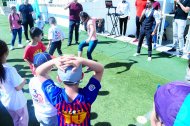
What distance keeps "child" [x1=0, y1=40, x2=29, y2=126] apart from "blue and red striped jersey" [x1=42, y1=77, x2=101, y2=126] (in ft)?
2.91

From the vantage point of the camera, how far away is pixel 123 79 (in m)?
6.34

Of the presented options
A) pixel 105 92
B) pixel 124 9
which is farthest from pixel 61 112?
pixel 124 9

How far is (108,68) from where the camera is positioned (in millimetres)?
7254

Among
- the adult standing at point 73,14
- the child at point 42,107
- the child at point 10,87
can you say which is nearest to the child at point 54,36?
the adult standing at point 73,14

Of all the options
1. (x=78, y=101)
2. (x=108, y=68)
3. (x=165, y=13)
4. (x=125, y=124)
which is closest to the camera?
(x=78, y=101)

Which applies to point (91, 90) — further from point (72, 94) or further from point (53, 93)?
point (53, 93)

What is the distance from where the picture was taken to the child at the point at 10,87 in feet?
9.70

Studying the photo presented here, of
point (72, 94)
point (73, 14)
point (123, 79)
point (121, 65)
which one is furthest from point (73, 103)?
point (73, 14)

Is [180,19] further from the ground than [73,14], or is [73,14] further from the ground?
[73,14]

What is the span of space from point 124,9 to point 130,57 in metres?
3.71

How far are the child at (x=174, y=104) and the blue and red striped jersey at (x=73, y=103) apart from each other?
1.11m

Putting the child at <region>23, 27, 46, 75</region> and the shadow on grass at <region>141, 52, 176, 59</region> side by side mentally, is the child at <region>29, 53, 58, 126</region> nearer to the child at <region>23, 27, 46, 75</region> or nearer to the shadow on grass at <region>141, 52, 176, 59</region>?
the child at <region>23, 27, 46, 75</region>

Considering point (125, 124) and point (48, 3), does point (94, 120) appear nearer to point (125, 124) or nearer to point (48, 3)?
point (125, 124)

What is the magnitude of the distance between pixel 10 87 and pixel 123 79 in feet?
12.7
